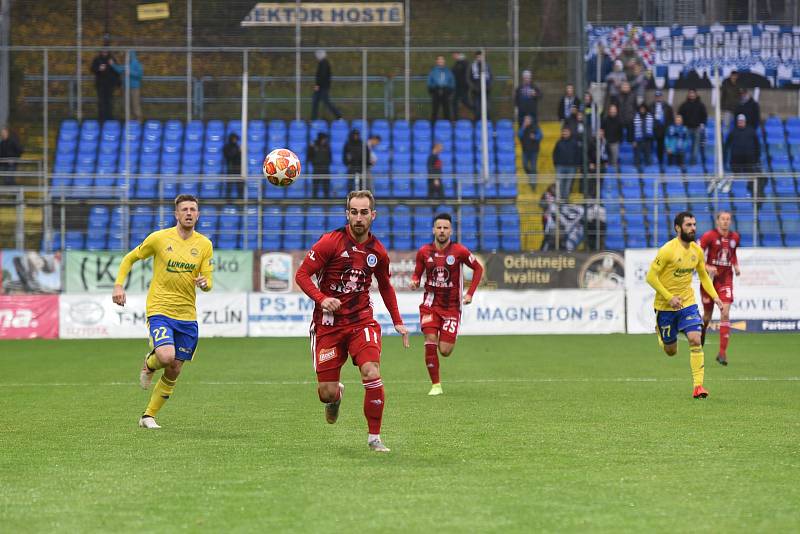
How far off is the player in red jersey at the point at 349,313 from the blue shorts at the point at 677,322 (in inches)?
227

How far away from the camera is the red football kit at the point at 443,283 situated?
53.9 feet

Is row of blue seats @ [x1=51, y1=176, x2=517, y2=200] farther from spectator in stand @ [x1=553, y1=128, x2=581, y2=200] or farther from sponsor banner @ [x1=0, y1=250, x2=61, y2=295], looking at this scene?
sponsor banner @ [x1=0, y1=250, x2=61, y2=295]

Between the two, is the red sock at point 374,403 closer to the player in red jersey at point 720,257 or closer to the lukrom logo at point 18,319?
the player in red jersey at point 720,257

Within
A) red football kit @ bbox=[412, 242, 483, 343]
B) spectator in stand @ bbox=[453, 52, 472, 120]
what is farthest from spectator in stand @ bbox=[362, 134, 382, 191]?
red football kit @ bbox=[412, 242, 483, 343]

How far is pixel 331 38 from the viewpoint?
41.1 meters

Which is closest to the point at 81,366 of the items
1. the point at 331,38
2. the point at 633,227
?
the point at 633,227

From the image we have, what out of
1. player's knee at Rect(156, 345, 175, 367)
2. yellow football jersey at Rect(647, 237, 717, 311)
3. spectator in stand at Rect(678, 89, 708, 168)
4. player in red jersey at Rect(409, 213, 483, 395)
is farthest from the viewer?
spectator in stand at Rect(678, 89, 708, 168)

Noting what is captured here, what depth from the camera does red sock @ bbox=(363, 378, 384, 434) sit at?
10.3 metres

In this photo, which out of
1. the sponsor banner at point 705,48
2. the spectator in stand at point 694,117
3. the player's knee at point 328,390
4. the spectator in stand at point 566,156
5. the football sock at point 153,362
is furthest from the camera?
the sponsor banner at point 705,48

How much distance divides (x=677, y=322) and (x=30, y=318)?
59.0 feet

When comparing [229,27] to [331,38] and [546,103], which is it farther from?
[546,103]

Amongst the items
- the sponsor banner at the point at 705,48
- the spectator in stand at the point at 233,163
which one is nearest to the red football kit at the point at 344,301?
the spectator in stand at the point at 233,163

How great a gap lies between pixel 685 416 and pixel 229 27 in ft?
101

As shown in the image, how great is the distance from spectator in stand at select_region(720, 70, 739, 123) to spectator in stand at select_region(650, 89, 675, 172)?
93.9 inches
